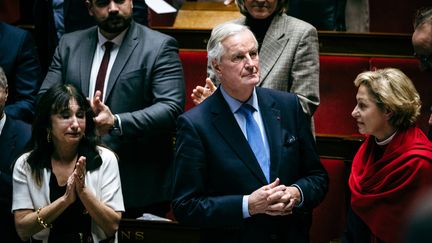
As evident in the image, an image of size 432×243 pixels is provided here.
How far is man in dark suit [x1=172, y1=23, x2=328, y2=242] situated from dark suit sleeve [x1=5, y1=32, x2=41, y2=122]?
23.2 inches

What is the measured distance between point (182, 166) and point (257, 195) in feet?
0.36

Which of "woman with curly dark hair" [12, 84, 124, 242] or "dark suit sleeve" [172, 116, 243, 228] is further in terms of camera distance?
"woman with curly dark hair" [12, 84, 124, 242]

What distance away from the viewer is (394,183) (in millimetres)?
978

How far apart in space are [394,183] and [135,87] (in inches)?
20.8

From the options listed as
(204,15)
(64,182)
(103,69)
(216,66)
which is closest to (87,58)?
(103,69)

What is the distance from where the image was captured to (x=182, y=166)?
36.0 inches

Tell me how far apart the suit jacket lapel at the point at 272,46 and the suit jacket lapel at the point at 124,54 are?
0.84 ft

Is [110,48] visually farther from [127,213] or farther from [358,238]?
[358,238]

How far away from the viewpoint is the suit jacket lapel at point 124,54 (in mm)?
1285

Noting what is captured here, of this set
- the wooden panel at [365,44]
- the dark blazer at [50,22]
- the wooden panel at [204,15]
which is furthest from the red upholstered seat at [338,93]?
the dark blazer at [50,22]

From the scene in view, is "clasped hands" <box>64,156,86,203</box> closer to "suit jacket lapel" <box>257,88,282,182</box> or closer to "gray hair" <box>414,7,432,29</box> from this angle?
"suit jacket lapel" <box>257,88,282,182</box>

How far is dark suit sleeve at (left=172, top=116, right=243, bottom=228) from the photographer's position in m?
0.90

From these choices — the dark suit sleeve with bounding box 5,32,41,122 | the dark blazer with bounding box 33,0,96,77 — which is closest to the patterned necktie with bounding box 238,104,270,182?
the dark suit sleeve with bounding box 5,32,41,122

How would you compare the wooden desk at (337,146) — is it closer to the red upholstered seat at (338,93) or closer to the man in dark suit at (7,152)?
the red upholstered seat at (338,93)
